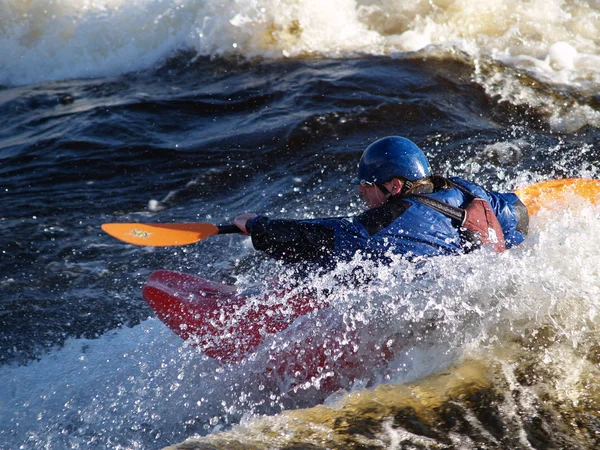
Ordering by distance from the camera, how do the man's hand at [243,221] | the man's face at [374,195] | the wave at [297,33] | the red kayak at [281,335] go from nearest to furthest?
the red kayak at [281,335]
the man's face at [374,195]
the man's hand at [243,221]
the wave at [297,33]

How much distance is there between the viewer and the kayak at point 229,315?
3815mm

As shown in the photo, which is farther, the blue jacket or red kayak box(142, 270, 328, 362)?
red kayak box(142, 270, 328, 362)

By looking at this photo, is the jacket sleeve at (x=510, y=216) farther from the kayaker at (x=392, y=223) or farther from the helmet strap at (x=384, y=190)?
the helmet strap at (x=384, y=190)

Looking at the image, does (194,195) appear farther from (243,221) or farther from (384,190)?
(384,190)

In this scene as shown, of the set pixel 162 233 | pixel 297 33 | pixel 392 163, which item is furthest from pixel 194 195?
pixel 297 33

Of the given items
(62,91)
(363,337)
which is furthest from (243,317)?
(62,91)

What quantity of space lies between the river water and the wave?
3 centimetres

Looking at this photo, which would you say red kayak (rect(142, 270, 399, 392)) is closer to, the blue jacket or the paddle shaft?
the blue jacket

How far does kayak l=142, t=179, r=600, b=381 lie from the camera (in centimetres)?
381

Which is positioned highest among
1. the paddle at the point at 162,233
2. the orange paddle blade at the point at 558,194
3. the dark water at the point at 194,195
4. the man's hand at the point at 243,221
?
the man's hand at the point at 243,221

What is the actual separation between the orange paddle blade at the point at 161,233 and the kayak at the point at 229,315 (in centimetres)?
24

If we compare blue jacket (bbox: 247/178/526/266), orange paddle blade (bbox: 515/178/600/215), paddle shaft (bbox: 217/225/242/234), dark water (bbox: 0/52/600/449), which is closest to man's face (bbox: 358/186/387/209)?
blue jacket (bbox: 247/178/526/266)

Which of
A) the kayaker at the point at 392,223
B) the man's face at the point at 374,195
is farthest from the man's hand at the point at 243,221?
the man's face at the point at 374,195

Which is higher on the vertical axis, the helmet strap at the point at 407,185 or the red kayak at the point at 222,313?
the helmet strap at the point at 407,185
